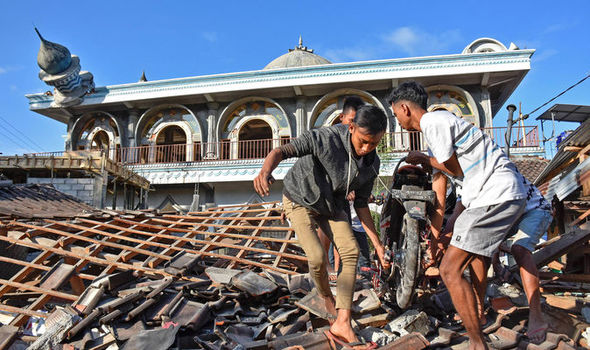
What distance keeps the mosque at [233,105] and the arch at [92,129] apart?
4 cm

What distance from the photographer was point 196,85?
595 inches

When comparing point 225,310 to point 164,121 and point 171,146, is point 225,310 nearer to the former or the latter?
point 164,121

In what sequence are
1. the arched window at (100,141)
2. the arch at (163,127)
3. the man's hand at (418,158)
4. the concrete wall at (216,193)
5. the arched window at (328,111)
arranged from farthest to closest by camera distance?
the arched window at (100,141) < the arch at (163,127) < the concrete wall at (216,193) < the arched window at (328,111) < the man's hand at (418,158)

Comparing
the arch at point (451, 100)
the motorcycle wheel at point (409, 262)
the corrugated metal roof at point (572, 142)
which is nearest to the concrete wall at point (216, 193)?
the arch at point (451, 100)

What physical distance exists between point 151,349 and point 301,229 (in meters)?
1.21

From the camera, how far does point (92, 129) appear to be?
1705 centimetres

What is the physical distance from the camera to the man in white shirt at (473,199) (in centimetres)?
216

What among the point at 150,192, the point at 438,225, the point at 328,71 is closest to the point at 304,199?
the point at 438,225

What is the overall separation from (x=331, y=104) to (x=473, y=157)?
1294 cm

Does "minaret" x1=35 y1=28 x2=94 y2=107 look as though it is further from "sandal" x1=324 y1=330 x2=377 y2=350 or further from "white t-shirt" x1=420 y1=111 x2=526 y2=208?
"white t-shirt" x1=420 y1=111 x2=526 y2=208

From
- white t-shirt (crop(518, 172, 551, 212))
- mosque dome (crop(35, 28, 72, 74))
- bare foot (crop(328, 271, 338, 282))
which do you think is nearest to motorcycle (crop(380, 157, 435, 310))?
white t-shirt (crop(518, 172, 551, 212))

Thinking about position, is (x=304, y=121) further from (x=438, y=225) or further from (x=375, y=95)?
(x=438, y=225)

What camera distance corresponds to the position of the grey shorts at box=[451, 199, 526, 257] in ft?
7.08

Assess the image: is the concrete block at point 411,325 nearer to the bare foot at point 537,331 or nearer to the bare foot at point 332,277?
the bare foot at point 537,331
